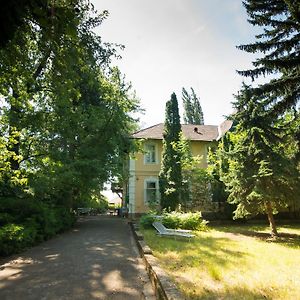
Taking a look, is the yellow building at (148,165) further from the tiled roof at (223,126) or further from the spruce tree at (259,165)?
the spruce tree at (259,165)

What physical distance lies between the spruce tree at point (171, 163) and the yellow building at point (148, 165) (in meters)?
2.41

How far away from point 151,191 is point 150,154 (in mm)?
3555

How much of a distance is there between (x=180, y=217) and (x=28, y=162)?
8.66 m

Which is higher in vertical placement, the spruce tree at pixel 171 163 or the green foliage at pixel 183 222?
the spruce tree at pixel 171 163

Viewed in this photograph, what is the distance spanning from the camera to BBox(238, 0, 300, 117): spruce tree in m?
8.91

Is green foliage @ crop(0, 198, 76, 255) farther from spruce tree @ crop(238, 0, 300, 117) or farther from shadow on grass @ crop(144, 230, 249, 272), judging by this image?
spruce tree @ crop(238, 0, 300, 117)

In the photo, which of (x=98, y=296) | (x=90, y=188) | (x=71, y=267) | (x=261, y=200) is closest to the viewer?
(x=98, y=296)

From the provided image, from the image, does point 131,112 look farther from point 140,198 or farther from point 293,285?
point 293,285

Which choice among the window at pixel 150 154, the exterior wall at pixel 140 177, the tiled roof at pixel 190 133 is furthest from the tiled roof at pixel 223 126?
the window at pixel 150 154

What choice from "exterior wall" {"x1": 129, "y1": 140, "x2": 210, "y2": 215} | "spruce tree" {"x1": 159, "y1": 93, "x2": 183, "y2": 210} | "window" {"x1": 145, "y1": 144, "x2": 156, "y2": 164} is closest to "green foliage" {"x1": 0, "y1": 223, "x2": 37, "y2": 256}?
"spruce tree" {"x1": 159, "y1": 93, "x2": 183, "y2": 210}

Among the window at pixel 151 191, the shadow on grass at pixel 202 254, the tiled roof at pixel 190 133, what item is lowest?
the shadow on grass at pixel 202 254

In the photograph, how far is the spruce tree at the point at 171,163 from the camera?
69.1 feet

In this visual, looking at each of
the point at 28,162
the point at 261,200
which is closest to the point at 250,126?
the point at 261,200

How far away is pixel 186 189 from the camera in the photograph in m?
21.3
